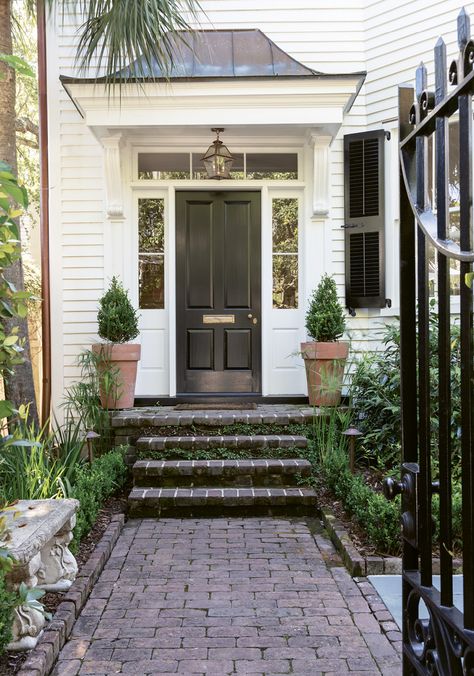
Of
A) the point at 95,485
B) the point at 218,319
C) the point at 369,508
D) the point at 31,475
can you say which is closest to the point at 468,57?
the point at 369,508

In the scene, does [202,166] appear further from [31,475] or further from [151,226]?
[31,475]

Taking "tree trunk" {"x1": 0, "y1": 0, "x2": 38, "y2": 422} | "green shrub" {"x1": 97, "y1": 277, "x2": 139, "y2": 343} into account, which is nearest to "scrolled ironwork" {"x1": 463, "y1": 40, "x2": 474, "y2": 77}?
"tree trunk" {"x1": 0, "y1": 0, "x2": 38, "y2": 422}

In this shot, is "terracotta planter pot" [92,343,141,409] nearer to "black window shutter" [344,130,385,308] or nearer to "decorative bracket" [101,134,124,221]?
"decorative bracket" [101,134,124,221]

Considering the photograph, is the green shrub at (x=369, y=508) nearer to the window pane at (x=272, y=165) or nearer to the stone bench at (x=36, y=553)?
the stone bench at (x=36, y=553)

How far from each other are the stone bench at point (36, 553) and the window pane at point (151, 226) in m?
4.19

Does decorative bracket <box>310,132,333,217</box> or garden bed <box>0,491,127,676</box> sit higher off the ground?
decorative bracket <box>310,132,333,217</box>

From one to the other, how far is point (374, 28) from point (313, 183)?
6.15 ft

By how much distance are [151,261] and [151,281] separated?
0.76 ft

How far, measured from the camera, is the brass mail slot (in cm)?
728

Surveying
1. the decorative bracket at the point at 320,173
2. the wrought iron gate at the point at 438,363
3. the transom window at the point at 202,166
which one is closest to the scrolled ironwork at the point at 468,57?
the wrought iron gate at the point at 438,363

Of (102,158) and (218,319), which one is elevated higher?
(102,158)

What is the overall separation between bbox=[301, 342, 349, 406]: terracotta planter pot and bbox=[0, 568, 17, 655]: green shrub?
416cm

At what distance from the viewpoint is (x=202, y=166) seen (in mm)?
7293

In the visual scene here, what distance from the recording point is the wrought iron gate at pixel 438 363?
1389mm
